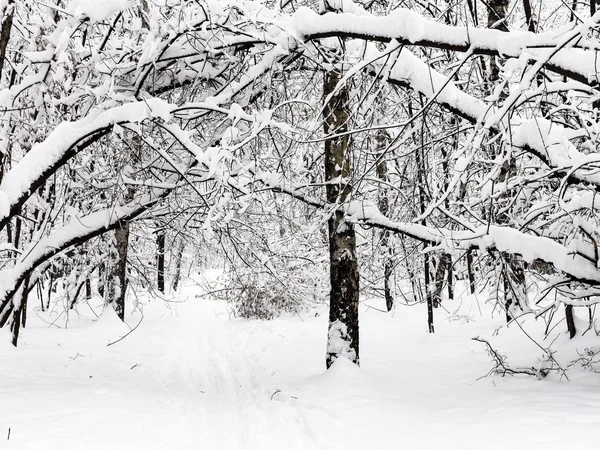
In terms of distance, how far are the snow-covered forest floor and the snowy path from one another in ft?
0.06

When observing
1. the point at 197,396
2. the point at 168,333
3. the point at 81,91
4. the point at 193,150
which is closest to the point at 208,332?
the point at 168,333

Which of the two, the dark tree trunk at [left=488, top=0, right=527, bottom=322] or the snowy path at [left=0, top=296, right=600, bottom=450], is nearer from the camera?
the snowy path at [left=0, top=296, right=600, bottom=450]

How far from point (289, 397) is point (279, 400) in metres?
0.13

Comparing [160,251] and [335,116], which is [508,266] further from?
[160,251]

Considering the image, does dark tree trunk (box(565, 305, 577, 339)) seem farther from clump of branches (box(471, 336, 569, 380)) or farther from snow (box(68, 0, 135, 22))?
snow (box(68, 0, 135, 22))

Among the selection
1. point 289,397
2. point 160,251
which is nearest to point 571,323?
point 289,397

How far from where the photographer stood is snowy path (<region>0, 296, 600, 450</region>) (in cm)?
422

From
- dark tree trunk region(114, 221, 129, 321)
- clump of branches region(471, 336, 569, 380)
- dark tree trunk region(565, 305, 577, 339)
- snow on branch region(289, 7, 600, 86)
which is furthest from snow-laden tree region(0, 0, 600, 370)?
dark tree trunk region(114, 221, 129, 321)

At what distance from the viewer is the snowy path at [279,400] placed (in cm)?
422

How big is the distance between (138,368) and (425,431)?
544cm

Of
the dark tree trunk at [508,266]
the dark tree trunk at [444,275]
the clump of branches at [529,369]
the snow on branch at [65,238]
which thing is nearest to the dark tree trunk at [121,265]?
the snow on branch at [65,238]

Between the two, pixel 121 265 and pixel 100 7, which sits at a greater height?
pixel 100 7

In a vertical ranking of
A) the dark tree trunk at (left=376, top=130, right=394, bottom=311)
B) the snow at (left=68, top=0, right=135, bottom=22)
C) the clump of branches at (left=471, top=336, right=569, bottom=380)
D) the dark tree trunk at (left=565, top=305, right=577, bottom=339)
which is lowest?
the clump of branches at (left=471, top=336, right=569, bottom=380)

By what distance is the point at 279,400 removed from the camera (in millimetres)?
6047
